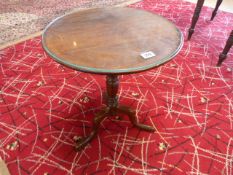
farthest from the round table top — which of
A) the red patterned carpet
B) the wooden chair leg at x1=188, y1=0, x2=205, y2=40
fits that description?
the wooden chair leg at x1=188, y1=0, x2=205, y2=40

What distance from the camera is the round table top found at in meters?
1.06

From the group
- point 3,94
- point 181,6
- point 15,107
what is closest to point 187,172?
point 15,107

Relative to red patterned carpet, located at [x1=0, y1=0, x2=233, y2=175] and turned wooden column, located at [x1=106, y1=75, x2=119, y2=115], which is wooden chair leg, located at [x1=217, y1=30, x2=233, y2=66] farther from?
turned wooden column, located at [x1=106, y1=75, x2=119, y2=115]

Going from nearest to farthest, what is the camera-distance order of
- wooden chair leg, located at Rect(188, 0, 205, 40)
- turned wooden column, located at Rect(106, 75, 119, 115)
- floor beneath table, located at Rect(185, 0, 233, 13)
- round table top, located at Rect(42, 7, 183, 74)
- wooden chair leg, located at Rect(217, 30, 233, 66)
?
round table top, located at Rect(42, 7, 183, 74)
turned wooden column, located at Rect(106, 75, 119, 115)
wooden chair leg, located at Rect(217, 30, 233, 66)
wooden chair leg, located at Rect(188, 0, 205, 40)
floor beneath table, located at Rect(185, 0, 233, 13)

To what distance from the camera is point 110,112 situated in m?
1.52

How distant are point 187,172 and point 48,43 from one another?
113 centimetres

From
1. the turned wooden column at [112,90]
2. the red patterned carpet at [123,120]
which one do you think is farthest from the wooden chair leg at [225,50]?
the turned wooden column at [112,90]

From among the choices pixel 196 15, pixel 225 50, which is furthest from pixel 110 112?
pixel 196 15

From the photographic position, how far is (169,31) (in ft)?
4.33

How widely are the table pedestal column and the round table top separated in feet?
0.81

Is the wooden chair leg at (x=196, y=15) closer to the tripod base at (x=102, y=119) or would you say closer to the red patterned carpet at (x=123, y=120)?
the red patterned carpet at (x=123, y=120)

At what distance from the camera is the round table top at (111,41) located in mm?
1056

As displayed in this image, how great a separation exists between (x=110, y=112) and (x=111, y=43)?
1.73 feet

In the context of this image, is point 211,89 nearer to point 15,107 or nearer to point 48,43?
point 48,43
